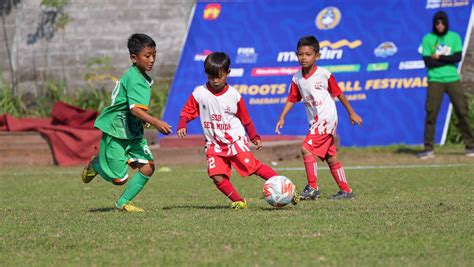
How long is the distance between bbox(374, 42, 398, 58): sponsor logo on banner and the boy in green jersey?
10.2m

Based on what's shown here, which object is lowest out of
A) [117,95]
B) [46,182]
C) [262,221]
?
[46,182]

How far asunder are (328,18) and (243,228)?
12526mm

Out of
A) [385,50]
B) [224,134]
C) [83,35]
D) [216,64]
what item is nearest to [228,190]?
[224,134]

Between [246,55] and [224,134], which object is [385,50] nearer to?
[246,55]

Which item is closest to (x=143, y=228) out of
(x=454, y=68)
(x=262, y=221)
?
(x=262, y=221)

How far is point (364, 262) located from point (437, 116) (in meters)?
11.6

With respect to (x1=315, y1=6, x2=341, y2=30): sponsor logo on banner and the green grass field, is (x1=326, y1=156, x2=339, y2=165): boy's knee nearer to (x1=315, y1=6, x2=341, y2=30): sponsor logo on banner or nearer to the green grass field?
the green grass field

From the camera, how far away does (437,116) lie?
17.6m

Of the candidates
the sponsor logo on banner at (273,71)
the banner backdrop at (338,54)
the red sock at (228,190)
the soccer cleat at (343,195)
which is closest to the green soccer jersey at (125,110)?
the red sock at (228,190)

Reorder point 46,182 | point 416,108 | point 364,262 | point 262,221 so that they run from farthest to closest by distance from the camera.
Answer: point 416,108 < point 46,182 < point 262,221 < point 364,262

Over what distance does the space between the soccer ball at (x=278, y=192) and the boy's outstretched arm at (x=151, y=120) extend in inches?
42.3

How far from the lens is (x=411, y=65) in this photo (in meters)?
18.8

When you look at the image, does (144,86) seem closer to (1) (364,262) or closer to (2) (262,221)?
(2) (262,221)

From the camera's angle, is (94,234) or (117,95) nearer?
(94,234)
